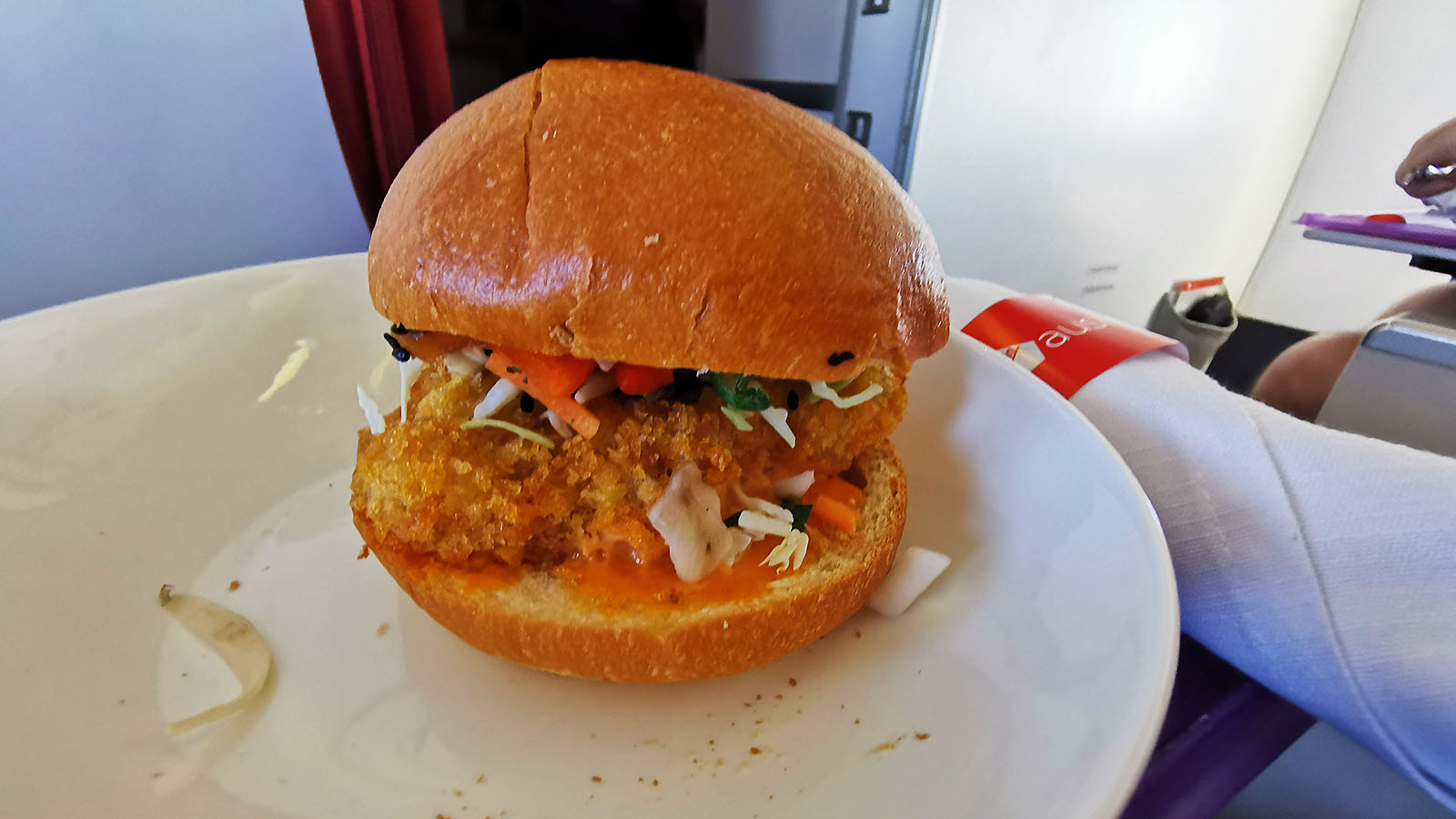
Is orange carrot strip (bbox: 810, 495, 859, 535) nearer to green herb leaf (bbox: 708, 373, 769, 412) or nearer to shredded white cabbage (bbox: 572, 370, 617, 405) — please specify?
green herb leaf (bbox: 708, 373, 769, 412)

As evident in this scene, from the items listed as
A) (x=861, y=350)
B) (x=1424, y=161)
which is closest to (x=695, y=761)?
(x=861, y=350)

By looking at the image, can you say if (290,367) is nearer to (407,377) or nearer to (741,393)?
(407,377)

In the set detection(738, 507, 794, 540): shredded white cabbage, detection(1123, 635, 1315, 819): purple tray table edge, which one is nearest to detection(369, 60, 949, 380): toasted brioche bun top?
detection(738, 507, 794, 540): shredded white cabbage

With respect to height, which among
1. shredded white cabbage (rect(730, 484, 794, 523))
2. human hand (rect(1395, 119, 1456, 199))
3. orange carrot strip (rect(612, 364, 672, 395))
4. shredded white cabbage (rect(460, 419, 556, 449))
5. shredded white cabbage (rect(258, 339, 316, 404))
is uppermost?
human hand (rect(1395, 119, 1456, 199))

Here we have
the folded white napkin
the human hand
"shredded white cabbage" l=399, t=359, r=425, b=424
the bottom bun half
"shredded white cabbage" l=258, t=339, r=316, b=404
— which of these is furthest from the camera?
the human hand

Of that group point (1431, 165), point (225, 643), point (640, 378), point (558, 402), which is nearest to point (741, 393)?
point (640, 378)

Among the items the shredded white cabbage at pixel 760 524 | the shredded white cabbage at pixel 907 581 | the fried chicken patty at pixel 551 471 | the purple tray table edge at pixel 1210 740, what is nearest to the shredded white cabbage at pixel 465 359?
the fried chicken patty at pixel 551 471

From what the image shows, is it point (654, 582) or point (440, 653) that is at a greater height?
point (654, 582)
